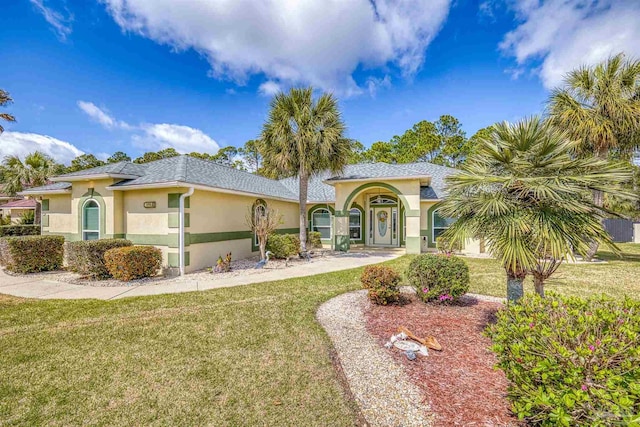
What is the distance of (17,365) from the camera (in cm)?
402

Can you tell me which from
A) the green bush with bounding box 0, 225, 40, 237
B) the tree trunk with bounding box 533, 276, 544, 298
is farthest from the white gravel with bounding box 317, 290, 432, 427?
the green bush with bounding box 0, 225, 40, 237

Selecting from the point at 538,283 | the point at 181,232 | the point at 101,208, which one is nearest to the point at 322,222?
the point at 181,232

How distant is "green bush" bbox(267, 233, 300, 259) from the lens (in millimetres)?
13211

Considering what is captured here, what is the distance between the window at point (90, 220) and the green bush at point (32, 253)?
838mm

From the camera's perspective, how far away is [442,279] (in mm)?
6121

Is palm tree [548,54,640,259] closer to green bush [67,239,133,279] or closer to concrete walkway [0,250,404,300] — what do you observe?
concrete walkway [0,250,404,300]

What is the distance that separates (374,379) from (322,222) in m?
15.8

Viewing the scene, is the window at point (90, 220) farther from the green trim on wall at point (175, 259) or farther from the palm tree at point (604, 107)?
the palm tree at point (604, 107)

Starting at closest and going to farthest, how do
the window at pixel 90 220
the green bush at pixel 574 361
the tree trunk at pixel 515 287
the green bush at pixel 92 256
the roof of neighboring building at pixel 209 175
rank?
1. the green bush at pixel 574 361
2. the tree trunk at pixel 515 287
3. the green bush at pixel 92 256
4. the roof of neighboring building at pixel 209 175
5. the window at pixel 90 220

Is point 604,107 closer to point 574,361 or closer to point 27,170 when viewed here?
point 574,361

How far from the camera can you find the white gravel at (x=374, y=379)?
2920 mm

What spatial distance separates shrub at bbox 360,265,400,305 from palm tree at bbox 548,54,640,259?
10889 millimetres

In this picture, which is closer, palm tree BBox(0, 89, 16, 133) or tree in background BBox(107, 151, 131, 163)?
palm tree BBox(0, 89, 16, 133)

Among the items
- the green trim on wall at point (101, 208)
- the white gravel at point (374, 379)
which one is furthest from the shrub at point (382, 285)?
the green trim on wall at point (101, 208)
